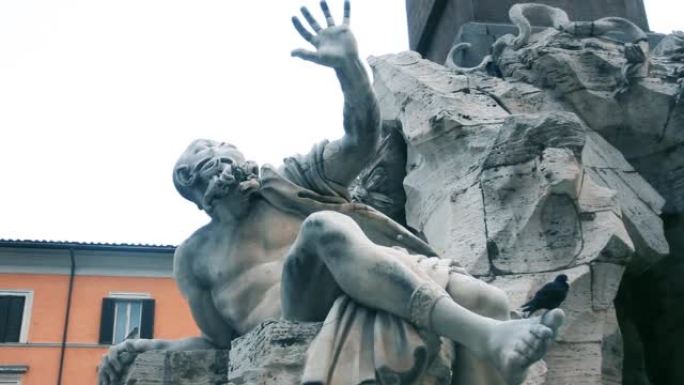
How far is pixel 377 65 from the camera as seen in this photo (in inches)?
252

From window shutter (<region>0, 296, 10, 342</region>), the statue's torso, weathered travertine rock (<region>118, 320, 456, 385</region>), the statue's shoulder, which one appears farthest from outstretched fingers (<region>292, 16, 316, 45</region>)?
window shutter (<region>0, 296, 10, 342</region>)

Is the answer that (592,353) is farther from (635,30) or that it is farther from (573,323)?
(635,30)

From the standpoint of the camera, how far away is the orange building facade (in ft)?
73.1

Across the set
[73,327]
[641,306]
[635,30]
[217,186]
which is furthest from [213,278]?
[73,327]

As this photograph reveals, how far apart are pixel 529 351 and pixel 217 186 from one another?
6.17ft

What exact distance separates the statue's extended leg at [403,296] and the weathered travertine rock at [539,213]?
1.30 m

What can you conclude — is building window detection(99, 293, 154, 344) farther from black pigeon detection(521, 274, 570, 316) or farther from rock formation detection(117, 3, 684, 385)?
black pigeon detection(521, 274, 570, 316)

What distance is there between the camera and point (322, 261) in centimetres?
366

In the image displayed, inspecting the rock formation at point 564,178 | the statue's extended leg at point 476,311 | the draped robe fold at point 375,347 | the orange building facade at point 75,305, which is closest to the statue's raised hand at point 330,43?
the draped robe fold at point 375,347

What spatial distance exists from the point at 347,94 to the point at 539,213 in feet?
4.56

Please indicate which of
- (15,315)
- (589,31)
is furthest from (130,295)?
(589,31)

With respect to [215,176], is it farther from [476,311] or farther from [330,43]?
[476,311]

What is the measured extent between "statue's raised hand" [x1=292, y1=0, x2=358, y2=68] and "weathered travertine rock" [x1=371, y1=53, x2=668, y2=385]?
1328mm

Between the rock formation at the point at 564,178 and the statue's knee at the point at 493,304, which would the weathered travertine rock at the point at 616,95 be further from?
the statue's knee at the point at 493,304
